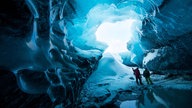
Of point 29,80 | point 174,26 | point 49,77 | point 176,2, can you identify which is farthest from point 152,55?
point 29,80

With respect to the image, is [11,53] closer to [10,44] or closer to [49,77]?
[10,44]

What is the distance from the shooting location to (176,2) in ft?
35.7

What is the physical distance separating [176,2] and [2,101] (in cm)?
1159

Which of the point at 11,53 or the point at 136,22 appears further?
the point at 136,22

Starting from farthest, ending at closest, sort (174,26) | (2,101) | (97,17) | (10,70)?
(97,17) < (174,26) < (10,70) < (2,101)

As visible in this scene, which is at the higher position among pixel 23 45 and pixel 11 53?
pixel 23 45

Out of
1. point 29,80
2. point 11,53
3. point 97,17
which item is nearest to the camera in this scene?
point 11,53

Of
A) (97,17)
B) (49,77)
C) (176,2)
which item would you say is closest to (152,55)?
(97,17)

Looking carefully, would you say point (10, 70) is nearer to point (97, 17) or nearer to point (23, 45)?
point (23, 45)

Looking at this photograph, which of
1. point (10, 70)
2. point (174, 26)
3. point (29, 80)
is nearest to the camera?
point (10, 70)

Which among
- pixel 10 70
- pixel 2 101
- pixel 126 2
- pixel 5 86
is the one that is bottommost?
pixel 2 101

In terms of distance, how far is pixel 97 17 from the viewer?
61.0 ft

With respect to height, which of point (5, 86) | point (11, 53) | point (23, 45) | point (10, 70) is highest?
point (23, 45)

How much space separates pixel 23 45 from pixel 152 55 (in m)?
17.7
